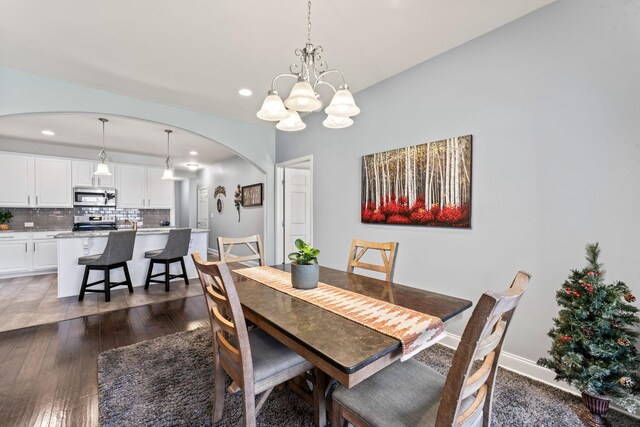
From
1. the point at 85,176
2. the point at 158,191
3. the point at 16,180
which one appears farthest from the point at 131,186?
the point at 16,180

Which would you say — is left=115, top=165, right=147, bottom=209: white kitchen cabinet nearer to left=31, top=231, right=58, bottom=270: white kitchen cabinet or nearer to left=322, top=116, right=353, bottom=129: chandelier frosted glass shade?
left=31, top=231, right=58, bottom=270: white kitchen cabinet

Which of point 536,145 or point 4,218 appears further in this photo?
point 4,218

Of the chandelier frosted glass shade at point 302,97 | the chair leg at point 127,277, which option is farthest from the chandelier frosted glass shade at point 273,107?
the chair leg at point 127,277

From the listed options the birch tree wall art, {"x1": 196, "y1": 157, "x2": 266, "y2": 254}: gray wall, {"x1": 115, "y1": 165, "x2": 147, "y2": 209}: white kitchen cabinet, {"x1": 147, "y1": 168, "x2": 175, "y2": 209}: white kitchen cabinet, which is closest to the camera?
the birch tree wall art

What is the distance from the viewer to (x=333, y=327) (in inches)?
46.9

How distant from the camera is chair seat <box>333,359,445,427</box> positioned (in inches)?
40.0

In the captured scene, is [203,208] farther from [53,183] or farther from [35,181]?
[35,181]

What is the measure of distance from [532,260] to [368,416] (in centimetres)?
173

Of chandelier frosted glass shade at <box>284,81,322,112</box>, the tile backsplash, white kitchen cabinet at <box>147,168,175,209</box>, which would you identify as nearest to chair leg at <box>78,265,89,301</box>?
the tile backsplash

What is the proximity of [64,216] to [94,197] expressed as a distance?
72 cm

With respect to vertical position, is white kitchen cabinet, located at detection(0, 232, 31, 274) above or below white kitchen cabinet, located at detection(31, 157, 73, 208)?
below

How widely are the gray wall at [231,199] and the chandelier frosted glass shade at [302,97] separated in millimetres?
3991

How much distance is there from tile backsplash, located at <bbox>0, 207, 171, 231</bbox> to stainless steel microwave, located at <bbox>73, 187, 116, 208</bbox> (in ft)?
0.68

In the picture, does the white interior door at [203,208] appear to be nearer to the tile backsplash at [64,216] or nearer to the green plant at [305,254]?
the tile backsplash at [64,216]
